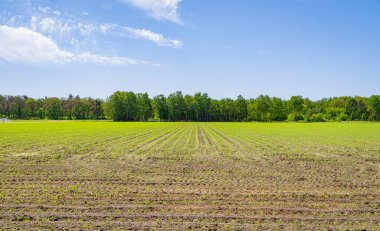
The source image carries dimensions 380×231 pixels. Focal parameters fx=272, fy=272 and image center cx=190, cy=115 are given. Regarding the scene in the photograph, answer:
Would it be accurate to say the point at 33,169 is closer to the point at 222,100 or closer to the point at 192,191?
the point at 192,191

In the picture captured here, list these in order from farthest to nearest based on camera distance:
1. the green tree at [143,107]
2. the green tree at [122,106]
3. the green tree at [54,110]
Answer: the green tree at [54,110] < the green tree at [143,107] < the green tree at [122,106]

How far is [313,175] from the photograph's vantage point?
1374cm

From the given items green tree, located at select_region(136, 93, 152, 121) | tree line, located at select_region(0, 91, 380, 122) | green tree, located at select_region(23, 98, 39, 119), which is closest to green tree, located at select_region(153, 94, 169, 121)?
tree line, located at select_region(0, 91, 380, 122)

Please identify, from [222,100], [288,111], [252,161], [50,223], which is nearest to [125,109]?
[222,100]

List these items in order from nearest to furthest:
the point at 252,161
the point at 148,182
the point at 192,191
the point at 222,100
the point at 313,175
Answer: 1. the point at 192,191
2. the point at 148,182
3. the point at 313,175
4. the point at 252,161
5. the point at 222,100

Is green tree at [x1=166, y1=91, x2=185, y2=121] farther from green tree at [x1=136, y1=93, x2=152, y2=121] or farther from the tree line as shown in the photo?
green tree at [x1=136, y1=93, x2=152, y2=121]

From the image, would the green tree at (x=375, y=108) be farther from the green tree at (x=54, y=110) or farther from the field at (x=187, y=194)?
the green tree at (x=54, y=110)

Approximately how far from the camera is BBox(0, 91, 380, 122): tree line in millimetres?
122312

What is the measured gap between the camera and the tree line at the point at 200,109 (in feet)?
401

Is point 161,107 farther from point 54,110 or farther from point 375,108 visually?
point 375,108

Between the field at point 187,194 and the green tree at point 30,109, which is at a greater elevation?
the green tree at point 30,109

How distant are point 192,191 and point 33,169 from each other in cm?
910

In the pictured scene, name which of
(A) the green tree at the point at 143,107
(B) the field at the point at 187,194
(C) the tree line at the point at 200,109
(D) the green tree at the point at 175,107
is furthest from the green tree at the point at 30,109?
(B) the field at the point at 187,194

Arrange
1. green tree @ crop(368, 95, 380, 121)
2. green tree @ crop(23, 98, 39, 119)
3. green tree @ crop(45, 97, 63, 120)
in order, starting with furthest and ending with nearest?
1. green tree @ crop(23, 98, 39, 119)
2. green tree @ crop(45, 97, 63, 120)
3. green tree @ crop(368, 95, 380, 121)
